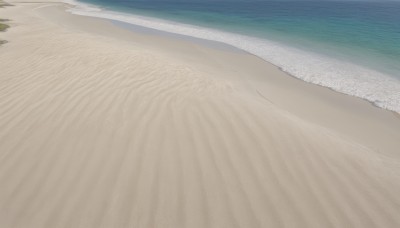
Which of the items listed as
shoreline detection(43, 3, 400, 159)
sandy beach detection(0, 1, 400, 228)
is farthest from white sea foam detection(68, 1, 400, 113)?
sandy beach detection(0, 1, 400, 228)

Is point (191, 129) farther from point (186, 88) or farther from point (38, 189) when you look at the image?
point (38, 189)

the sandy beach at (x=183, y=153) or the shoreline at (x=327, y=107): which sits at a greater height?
the shoreline at (x=327, y=107)

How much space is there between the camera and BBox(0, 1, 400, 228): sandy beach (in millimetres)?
3266

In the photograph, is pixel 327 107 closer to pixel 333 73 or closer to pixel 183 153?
pixel 333 73

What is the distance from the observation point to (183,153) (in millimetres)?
4316

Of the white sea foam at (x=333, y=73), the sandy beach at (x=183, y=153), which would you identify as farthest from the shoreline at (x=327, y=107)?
the white sea foam at (x=333, y=73)

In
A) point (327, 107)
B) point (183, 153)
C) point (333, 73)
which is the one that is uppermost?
point (333, 73)

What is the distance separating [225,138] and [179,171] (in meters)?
1.25

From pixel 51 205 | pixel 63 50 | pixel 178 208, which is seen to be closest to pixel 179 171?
pixel 178 208

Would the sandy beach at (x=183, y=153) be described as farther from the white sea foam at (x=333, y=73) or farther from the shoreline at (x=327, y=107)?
the white sea foam at (x=333, y=73)

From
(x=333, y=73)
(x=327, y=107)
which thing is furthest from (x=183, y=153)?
(x=333, y=73)

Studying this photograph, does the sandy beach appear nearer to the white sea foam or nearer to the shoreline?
the shoreline

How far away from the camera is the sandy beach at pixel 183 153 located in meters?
3.27

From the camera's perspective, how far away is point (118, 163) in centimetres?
402
